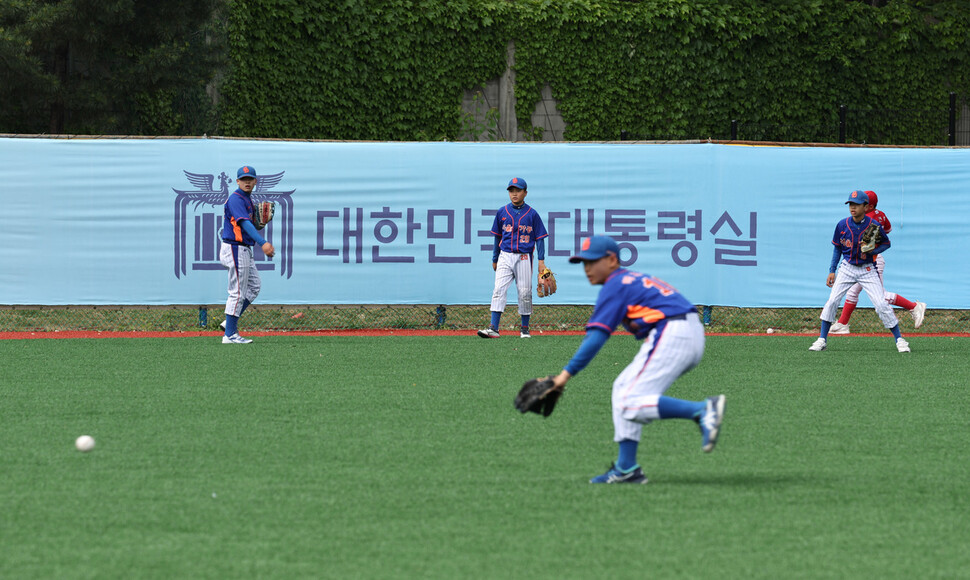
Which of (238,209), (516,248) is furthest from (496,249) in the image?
(238,209)

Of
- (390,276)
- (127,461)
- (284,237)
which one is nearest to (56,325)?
(284,237)

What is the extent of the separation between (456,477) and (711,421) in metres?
1.48

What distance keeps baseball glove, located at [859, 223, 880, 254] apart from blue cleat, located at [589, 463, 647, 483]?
7926 millimetres

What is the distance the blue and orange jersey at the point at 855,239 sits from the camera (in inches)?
532

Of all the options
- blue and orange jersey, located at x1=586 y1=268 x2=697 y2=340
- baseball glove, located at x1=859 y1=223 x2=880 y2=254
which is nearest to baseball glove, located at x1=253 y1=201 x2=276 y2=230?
baseball glove, located at x1=859 y1=223 x2=880 y2=254

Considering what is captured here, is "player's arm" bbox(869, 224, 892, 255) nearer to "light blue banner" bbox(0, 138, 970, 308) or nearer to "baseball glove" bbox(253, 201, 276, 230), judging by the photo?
"light blue banner" bbox(0, 138, 970, 308)

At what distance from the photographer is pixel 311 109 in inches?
830

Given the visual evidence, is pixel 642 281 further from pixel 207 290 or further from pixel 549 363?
pixel 207 290

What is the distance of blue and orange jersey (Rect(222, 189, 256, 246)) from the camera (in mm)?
13617

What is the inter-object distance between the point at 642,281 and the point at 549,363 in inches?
236

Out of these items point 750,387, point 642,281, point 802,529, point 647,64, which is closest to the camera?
point 802,529

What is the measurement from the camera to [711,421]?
6.31 m

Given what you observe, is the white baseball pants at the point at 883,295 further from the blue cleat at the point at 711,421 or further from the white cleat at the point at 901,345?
the blue cleat at the point at 711,421

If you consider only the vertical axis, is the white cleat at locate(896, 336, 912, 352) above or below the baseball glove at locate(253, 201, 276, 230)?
below
